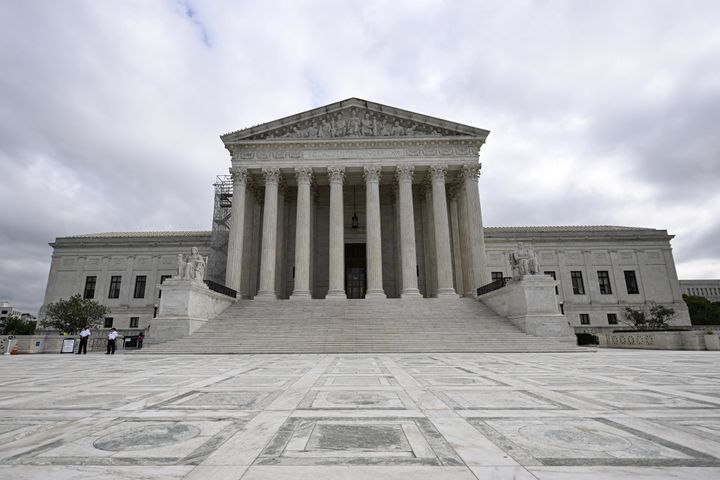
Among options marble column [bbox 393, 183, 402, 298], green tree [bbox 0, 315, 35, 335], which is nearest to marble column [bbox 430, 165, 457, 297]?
marble column [bbox 393, 183, 402, 298]

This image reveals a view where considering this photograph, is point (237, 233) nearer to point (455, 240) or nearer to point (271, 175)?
point (271, 175)

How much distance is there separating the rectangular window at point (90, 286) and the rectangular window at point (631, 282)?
5631cm

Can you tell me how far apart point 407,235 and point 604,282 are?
1026 inches

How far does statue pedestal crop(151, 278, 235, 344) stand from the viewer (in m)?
18.5

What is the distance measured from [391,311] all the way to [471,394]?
58.8ft

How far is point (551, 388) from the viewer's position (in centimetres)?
582

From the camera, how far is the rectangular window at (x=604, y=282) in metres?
39.7

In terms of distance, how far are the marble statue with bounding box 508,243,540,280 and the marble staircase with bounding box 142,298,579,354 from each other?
2.85 meters

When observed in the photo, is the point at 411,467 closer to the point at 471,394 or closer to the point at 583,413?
the point at 583,413

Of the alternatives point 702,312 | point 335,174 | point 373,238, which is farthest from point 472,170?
point 702,312

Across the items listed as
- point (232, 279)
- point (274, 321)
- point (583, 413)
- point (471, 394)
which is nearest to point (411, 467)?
point (583, 413)

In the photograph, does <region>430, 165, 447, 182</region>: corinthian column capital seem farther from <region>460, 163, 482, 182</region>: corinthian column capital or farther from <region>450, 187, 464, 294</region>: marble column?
<region>450, 187, 464, 294</region>: marble column

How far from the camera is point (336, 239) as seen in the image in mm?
27719

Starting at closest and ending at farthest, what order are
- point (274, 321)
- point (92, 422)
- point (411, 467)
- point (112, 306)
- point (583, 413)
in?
point (411, 467)
point (92, 422)
point (583, 413)
point (274, 321)
point (112, 306)
